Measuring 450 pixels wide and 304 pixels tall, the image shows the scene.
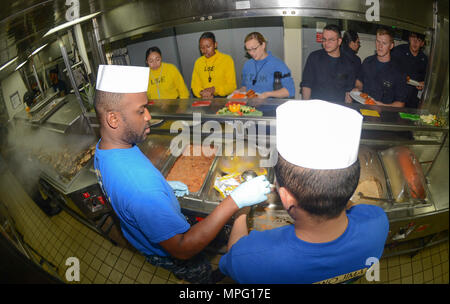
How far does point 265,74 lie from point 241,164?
1.58 meters

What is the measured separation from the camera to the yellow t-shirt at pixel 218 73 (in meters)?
3.89

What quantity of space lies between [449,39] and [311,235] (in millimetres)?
1793

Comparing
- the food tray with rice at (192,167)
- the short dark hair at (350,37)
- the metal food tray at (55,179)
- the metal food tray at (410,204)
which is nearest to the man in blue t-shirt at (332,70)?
the short dark hair at (350,37)

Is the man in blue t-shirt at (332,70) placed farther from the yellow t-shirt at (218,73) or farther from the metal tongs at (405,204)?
the metal tongs at (405,204)

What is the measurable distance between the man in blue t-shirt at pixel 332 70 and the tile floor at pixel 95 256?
197cm

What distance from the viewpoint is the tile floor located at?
1931mm

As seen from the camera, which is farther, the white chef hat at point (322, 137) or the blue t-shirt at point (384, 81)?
the blue t-shirt at point (384, 81)

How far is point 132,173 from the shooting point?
1541 millimetres

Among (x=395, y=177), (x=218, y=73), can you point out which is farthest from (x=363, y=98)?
(x=218, y=73)

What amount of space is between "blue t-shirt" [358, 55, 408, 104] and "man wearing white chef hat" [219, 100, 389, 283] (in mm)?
2355

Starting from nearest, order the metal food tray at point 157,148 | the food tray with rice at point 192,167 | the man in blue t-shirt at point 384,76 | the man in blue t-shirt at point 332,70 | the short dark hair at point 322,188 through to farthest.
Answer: the short dark hair at point 322,188, the food tray with rice at point 192,167, the metal food tray at point 157,148, the man in blue t-shirt at point 384,76, the man in blue t-shirt at point 332,70

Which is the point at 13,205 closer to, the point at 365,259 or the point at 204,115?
the point at 204,115

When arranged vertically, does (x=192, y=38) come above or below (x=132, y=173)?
above

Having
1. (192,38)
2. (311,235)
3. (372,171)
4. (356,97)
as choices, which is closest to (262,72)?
(356,97)
